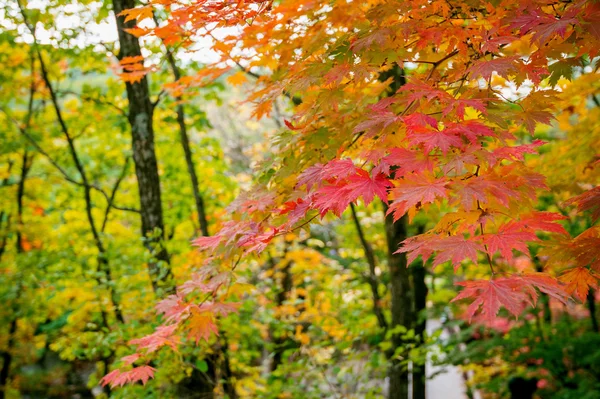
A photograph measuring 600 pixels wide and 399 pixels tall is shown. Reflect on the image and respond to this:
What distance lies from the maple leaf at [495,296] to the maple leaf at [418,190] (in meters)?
0.34

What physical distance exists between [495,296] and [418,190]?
0.44 metres

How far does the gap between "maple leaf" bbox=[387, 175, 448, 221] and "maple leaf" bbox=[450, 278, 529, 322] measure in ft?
1.12

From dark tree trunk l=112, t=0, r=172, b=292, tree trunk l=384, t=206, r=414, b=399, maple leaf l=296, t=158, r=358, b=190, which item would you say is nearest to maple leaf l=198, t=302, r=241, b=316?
maple leaf l=296, t=158, r=358, b=190

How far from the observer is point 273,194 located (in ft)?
7.93

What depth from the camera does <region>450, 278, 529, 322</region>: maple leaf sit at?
145 centimetres

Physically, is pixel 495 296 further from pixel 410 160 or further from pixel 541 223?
pixel 410 160

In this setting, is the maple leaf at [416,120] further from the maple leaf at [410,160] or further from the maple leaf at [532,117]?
the maple leaf at [532,117]

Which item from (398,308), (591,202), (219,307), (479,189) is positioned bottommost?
(398,308)

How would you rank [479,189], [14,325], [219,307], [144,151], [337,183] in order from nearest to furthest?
[479,189] → [337,183] → [219,307] → [144,151] → [14,325]

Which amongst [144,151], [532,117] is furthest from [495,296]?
[144,151]

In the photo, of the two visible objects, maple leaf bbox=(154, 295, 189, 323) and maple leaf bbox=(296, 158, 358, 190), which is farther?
maple leaf bbox=(154, 295, 189, 323)

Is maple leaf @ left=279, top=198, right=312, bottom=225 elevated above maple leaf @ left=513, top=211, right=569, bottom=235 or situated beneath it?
elevated above

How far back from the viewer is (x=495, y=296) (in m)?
1.50

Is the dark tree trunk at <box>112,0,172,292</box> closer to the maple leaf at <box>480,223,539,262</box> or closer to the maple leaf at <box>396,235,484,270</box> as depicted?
the maple leaf at <box>396,235,484,270</box>
